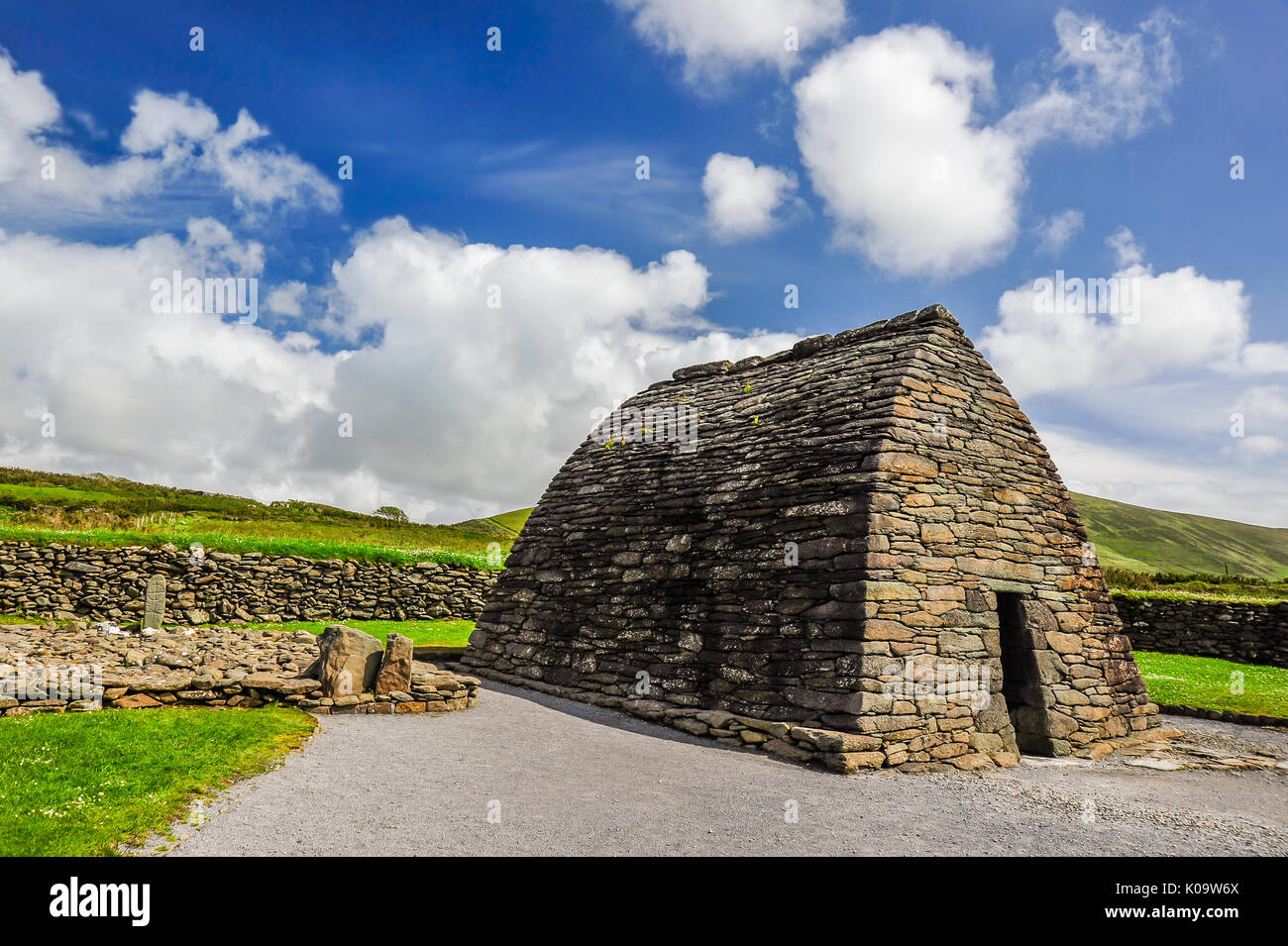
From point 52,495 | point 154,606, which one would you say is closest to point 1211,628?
point 154,606

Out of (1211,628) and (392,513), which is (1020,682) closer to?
(1211,628)

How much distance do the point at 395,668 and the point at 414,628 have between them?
11.6m

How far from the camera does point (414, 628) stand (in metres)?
22.2

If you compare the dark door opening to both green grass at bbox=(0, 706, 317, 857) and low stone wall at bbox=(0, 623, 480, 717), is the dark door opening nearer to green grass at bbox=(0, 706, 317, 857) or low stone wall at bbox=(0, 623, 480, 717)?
low stone wall at bbox=(0, 623, 480, 717)

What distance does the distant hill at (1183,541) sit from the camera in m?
113

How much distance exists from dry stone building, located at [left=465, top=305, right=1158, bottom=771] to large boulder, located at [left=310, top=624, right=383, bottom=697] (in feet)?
11.0

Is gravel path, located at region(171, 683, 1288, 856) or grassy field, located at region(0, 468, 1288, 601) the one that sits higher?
grassy field, located at region(0, 468, 1288, 601)

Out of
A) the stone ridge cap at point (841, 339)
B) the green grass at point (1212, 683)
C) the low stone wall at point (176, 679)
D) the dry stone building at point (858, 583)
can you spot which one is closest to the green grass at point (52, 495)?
the low stone wall at point (176, 679)

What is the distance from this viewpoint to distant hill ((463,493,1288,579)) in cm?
11300

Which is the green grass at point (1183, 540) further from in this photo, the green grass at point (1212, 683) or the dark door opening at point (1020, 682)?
the dark door opening at point (1020, 682)

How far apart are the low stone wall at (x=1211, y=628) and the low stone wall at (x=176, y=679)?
21303 mm

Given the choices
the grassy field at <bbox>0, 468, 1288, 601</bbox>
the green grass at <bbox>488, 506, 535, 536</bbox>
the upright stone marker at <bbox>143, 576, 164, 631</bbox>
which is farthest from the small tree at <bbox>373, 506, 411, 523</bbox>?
the upright stone marker at <bbox>143, 576, 164, 631</bbox>
